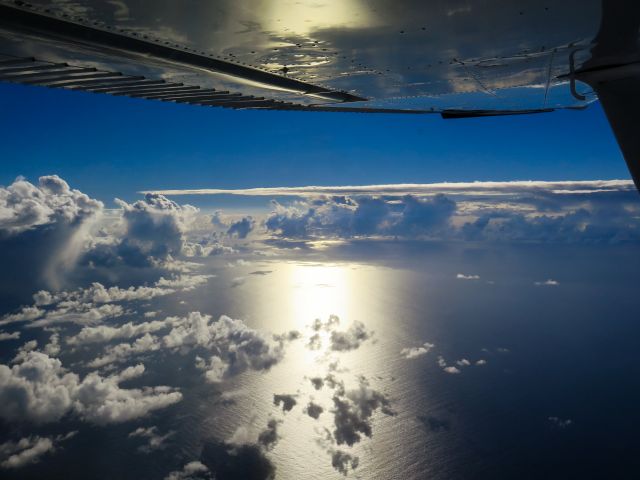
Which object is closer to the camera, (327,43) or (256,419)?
(327,43)

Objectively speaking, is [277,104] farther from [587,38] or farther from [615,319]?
[615,319]

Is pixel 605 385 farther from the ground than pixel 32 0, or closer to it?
closer to it

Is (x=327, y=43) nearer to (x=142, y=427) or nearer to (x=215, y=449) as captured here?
(x=215, y=449)

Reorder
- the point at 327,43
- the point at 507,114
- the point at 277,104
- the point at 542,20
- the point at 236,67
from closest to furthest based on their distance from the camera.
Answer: the point at 542,20, the point at 327,43, the point at 236,67, the point at 277,104, the point at 507,114

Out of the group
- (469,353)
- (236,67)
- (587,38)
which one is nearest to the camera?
(587,38)

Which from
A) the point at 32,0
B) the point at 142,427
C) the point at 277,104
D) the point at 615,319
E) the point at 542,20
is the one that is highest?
the point at 277,104

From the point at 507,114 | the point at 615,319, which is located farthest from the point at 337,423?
the point at 615,319

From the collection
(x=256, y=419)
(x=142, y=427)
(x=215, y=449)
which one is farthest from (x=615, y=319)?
(x=142, y=427)
